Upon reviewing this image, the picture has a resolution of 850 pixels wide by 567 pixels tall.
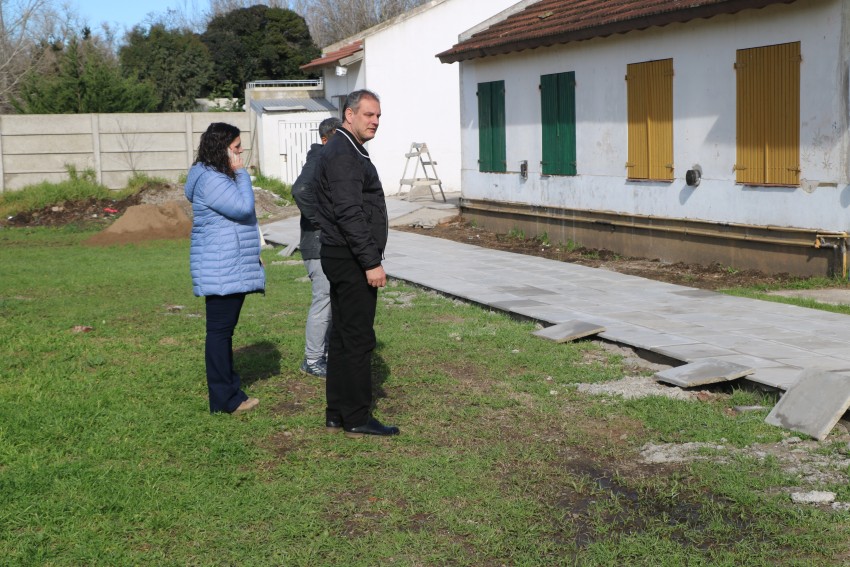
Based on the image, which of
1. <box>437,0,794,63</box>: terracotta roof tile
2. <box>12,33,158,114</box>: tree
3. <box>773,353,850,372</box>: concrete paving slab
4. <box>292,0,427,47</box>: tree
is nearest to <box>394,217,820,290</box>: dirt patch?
<box>437,0,794,63</box>: terracotta roof tile

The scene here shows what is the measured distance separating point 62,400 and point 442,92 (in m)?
20.3

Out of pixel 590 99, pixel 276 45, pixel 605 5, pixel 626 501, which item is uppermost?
pixel 276 45

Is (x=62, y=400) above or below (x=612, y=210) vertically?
below

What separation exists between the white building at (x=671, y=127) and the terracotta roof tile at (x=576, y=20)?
3cm

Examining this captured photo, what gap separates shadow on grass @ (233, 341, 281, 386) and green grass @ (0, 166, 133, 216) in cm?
1703

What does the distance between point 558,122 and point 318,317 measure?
965 cm

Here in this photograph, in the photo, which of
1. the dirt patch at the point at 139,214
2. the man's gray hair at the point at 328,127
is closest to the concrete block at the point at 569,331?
the man's gray hair at the point at 328,127

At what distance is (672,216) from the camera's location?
1376 cm

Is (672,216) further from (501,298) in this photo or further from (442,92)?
Result: (442,92)

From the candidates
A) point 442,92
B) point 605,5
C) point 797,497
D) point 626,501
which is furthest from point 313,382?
point 442,92

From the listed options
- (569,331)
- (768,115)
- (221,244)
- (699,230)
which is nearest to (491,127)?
(699,230)

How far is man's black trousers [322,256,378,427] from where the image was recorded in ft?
19.4

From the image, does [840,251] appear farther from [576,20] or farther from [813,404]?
[576,20]

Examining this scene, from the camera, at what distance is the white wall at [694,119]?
11141mm
